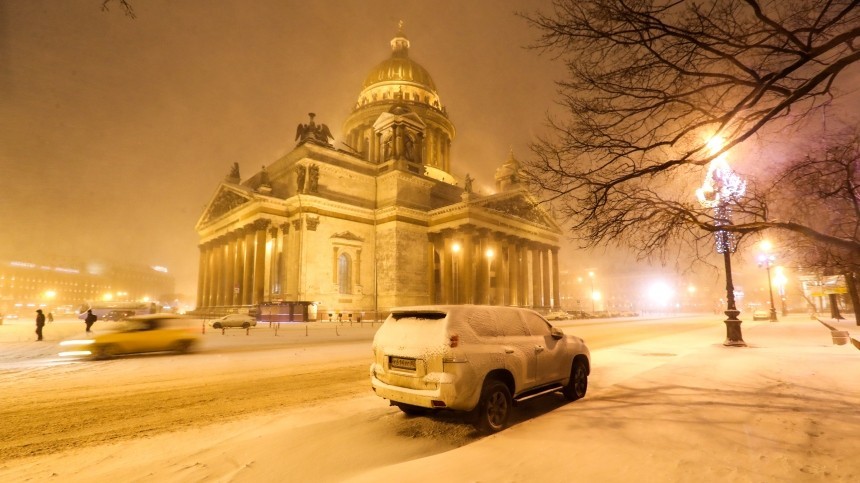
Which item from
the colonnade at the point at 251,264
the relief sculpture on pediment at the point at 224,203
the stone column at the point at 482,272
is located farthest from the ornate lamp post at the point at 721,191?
the relief sculpture on pediment at the point at 224,203

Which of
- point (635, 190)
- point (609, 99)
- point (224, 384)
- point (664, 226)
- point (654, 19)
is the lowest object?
point (224, 384)

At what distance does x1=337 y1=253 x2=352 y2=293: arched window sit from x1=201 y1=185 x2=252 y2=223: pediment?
35.5 feet

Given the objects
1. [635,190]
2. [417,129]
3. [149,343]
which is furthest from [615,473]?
[417,129]

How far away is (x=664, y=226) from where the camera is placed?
8867 mm

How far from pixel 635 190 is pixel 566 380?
416 cm

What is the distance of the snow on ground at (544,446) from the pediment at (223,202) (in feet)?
129

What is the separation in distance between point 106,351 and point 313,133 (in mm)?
33875

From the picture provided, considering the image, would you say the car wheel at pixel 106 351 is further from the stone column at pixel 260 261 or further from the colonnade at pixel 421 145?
the colonnade at pixel 421 145

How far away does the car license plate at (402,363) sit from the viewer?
5.52 metres

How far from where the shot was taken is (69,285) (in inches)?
5123

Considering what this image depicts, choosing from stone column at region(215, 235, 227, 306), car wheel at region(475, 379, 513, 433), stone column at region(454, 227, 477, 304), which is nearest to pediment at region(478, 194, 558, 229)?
stone column at region(454, 227, 477, 304)

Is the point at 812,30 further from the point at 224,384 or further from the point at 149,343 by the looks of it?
the point at 149,343

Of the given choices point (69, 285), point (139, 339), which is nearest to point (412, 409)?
point (139, 339)

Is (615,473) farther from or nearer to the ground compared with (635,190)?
nearer to the ground
